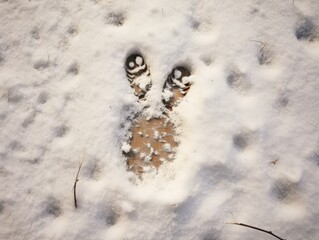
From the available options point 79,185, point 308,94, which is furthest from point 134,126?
point 308,94

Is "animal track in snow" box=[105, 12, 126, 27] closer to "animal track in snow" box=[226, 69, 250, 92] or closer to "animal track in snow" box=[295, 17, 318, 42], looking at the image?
"animal track in snow" box=[226, 69, 250, 92]

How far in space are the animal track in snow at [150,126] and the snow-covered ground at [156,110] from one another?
0.04 metres

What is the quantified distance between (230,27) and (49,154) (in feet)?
4.27

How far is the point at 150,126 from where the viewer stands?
62.4 inches

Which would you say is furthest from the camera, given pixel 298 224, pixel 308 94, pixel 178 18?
pixel 178 18

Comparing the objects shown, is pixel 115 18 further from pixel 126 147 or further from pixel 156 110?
pixel 126 147

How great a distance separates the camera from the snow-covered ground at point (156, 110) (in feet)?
4.74

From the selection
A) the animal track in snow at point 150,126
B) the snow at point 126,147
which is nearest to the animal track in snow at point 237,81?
the animal track in snow at point 150,126

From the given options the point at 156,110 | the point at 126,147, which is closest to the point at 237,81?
the point at 156,110

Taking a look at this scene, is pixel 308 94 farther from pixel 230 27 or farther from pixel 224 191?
pixel 224 191

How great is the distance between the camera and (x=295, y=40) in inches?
61.8

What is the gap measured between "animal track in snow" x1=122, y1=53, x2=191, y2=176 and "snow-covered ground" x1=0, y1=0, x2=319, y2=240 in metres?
0.04

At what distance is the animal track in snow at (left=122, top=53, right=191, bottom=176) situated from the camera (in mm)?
1551

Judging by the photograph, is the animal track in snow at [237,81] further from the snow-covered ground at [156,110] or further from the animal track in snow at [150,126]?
the animal track in snow at [150,126]
